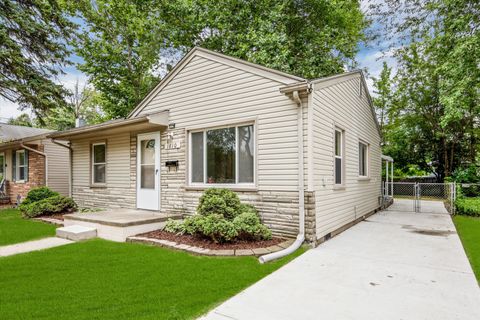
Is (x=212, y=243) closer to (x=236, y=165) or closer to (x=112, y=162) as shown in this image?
(x=236, y=165)

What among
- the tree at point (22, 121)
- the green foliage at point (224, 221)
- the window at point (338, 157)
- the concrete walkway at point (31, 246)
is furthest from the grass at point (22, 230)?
the tree at point (22, 121)

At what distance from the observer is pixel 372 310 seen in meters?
2.72

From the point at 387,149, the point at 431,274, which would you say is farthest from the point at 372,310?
the point at 387,149

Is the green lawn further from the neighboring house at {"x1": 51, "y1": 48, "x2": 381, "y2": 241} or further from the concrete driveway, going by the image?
the neighboring house at {"x1": 51, "y1": 48, "x2": 381, "y2": 241}

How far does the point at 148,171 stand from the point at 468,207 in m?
10.3

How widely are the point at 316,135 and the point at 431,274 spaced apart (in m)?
2.76

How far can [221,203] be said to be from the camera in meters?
5.41

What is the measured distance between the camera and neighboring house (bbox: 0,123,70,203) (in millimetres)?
11766

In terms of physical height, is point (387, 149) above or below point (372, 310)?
above

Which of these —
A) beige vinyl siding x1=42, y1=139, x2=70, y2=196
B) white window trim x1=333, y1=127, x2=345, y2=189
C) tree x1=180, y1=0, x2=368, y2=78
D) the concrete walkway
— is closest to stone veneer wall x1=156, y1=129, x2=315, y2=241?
white window trim x1=333, y1=127, x2=345, y2=189

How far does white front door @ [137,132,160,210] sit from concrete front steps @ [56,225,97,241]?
173cm

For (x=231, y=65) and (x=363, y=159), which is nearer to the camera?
(x=231, y=65)

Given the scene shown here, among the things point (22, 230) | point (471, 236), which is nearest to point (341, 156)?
point (471, 236)

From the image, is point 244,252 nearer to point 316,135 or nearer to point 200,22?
point 316,135
